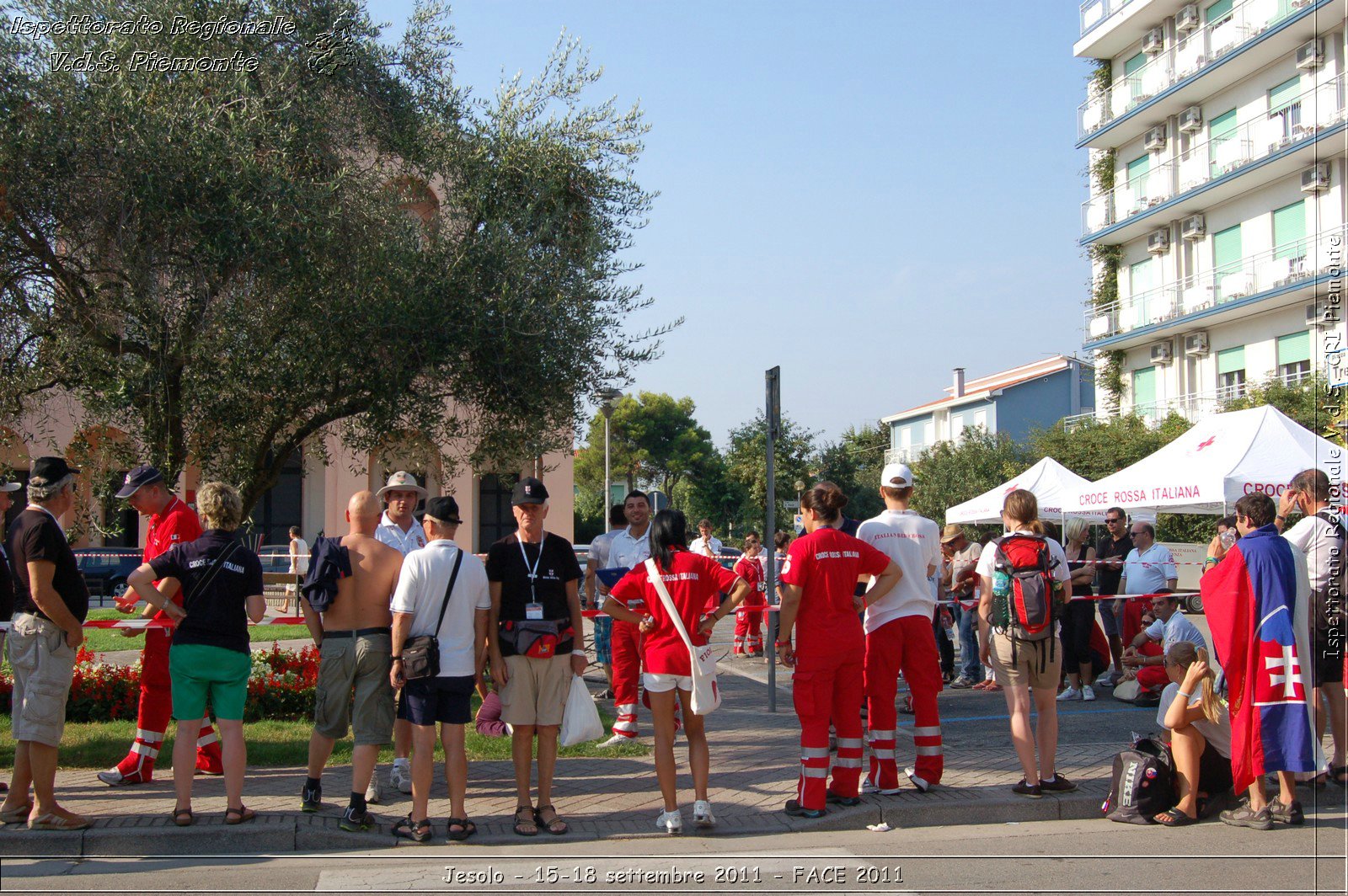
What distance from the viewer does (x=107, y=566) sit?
25.4 metres

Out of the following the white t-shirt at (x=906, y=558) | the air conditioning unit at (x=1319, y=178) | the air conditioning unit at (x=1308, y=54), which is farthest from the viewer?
the air conditioning unit at (x=1319, y=178)

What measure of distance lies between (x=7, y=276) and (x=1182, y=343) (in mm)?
32019

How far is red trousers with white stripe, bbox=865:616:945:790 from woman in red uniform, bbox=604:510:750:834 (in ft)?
3.90

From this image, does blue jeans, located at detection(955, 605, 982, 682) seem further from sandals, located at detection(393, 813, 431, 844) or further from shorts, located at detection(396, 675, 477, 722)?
sandals, located at detection(393, 813, 431, 844)

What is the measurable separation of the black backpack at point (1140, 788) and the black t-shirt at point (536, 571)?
3486mm

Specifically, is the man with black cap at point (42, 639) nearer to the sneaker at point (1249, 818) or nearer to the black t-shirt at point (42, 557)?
the black t-shirt at point (42, 557)

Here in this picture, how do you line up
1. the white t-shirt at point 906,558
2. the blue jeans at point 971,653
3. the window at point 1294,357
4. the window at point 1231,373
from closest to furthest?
1. the white t-shirt at point 906,558
2. the blue jeans at point 971,653
3. the window at point 1294,357
4. the window at point 1231,373

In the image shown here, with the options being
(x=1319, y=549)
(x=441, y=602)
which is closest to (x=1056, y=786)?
(x=1319, y=549)

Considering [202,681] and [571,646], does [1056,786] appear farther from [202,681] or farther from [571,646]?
[202,681]

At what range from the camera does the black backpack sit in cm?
625

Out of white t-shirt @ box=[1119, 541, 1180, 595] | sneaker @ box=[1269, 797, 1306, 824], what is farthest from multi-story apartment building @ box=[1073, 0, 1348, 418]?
sneaker @ box=[1269, 797, 1306, 824]

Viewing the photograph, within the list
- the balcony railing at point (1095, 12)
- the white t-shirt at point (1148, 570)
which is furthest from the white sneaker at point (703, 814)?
the balcony railing at point (1095, 12)

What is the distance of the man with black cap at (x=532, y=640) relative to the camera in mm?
5977

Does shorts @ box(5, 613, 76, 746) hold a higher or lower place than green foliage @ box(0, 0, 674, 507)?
lower
